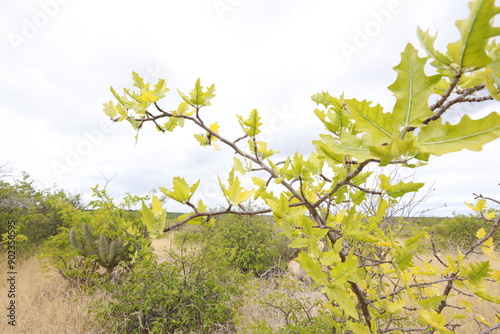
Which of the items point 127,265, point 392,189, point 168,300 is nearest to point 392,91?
point 392,189

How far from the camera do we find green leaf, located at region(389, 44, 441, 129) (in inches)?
15.5

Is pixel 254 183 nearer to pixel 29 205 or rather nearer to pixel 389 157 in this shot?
pixel 389 157

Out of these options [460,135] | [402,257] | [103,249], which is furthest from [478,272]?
[103,249]

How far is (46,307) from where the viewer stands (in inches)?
150

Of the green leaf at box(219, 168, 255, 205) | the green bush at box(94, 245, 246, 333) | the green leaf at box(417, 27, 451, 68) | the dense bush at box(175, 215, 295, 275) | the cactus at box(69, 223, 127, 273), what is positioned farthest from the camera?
the dense bush at box(175, 215, 295, 275)

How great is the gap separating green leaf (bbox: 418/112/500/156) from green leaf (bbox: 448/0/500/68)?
0.28ft

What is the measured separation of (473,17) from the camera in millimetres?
334

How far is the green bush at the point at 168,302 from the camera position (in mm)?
2832

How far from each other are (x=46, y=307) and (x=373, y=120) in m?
5.20

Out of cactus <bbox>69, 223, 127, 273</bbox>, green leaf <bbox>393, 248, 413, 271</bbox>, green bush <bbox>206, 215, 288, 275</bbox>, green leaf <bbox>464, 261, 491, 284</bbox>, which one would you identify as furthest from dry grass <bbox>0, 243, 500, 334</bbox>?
green leaf <bbox>393, 248, 413, 271</bbox>

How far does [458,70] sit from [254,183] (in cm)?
67

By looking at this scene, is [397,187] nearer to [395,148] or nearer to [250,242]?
[395,148]

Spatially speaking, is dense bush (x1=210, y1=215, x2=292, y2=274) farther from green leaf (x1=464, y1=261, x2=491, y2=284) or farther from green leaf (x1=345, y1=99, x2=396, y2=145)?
green leaf (x1=345, y1=99, x2=396, y2=145)

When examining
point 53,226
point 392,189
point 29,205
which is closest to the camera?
point 392,189
